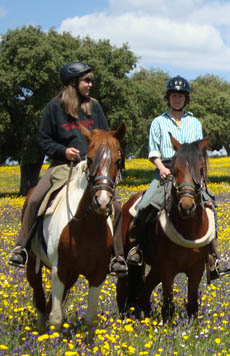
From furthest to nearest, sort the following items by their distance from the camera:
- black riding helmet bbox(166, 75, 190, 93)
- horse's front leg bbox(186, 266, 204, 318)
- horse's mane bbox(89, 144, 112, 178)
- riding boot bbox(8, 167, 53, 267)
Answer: black riding helmet bbox(166, 75, 190, 93) → horse's front leg bbox(186, 266, 204, 318) → riding boot bbox(8, 167, 53, 267) → horse's mane bbox(89, 144, 112, 178)

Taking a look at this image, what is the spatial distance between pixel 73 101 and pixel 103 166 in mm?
1578

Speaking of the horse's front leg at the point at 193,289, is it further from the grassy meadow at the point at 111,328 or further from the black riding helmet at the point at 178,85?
the black riding helmet at the point at 178,85

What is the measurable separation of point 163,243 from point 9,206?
14276mm

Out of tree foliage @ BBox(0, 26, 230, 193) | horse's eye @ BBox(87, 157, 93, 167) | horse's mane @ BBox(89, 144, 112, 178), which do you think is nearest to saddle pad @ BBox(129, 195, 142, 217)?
horse's eye @ BBox(87, 157, 93, 167)

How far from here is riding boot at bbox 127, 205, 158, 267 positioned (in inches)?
283

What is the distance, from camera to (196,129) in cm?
721

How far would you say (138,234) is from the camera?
7.34 meters

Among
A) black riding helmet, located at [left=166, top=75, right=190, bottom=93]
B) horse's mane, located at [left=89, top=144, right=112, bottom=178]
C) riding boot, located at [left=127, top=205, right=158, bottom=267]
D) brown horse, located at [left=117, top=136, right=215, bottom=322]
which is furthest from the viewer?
riding boot, located at [left=127, top=205, right=158, bottom=267]

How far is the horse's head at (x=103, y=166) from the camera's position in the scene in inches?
194

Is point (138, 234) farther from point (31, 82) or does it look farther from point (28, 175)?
point (28, 175)

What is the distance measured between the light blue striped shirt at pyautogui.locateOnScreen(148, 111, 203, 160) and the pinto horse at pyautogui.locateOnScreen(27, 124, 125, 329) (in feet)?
5.30

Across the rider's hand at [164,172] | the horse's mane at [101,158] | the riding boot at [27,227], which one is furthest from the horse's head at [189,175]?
the riding boot at [27,227]

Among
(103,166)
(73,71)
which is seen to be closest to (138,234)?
(103,166)

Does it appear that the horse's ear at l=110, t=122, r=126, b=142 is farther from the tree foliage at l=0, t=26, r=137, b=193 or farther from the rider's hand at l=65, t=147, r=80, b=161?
the tree foliage at l=0, t=26, r=137, b=193
